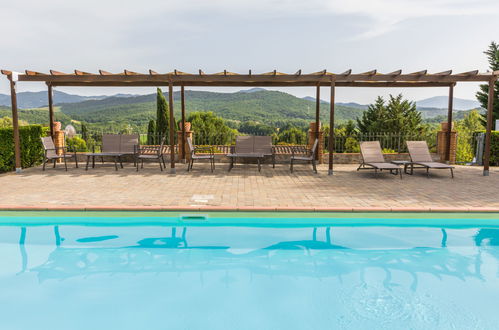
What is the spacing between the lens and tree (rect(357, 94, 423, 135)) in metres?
43.2

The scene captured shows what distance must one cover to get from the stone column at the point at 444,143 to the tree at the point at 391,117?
1267 inches

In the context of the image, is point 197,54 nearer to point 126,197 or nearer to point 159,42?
point 159,42

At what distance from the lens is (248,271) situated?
4289 mm

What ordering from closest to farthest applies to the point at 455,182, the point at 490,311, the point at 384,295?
the point at 490,311
the point at 384,295
the point at 455,182

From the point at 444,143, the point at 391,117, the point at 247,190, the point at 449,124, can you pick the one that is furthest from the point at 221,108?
the point at 247,190

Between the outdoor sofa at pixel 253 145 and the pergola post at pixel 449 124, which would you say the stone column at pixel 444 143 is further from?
the outdoor sofa at pixel 253 145

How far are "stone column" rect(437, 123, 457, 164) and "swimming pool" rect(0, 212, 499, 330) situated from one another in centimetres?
700

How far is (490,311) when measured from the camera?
3420 mm

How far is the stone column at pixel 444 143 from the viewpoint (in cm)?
1184

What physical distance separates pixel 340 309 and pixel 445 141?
10356 mm

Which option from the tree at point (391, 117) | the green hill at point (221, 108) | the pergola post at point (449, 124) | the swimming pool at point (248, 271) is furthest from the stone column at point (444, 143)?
the green hill at point (221, 108)

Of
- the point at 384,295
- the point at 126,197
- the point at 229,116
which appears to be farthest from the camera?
the point at 229,116

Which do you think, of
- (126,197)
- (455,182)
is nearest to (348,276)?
(126,197)

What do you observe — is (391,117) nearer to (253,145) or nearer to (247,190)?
(253,145)
